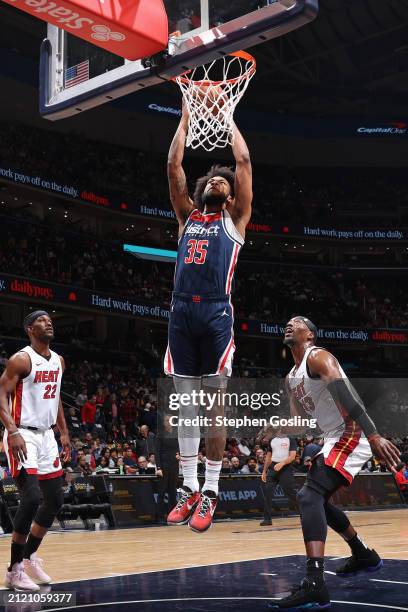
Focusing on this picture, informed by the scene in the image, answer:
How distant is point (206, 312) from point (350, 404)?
82.1 inches

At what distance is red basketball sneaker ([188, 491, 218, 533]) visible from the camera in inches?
203

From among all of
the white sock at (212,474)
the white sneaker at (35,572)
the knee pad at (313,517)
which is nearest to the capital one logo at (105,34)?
the white sock at (212,474)

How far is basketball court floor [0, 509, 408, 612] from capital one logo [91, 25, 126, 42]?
4.38 metres

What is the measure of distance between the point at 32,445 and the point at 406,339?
32225mm

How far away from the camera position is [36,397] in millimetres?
8180

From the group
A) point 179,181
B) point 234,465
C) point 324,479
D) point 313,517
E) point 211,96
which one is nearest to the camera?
point 179,181

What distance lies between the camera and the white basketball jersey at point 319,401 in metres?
7.27

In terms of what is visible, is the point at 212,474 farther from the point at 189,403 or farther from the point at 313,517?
the point at 313,517

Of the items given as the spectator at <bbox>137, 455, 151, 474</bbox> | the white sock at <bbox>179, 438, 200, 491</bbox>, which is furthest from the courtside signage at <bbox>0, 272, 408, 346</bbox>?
the white sock at <bbox>179, 438, 200, 491</bbox>

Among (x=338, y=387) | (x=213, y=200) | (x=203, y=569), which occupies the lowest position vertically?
(x=203, y=569)

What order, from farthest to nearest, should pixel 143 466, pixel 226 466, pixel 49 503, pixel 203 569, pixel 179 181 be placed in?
pixel 226 466, pixel 143 466, pixel 203 569, pixel 49 503, pixel 179 181

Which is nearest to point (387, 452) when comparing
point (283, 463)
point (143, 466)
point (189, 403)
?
point (189, 403)

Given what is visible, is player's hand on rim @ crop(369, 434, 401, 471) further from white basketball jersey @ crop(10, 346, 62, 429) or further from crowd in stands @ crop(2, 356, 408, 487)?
crowd in stands @ crop(2, 356, 408, 487)

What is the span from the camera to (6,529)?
45.4 ft
